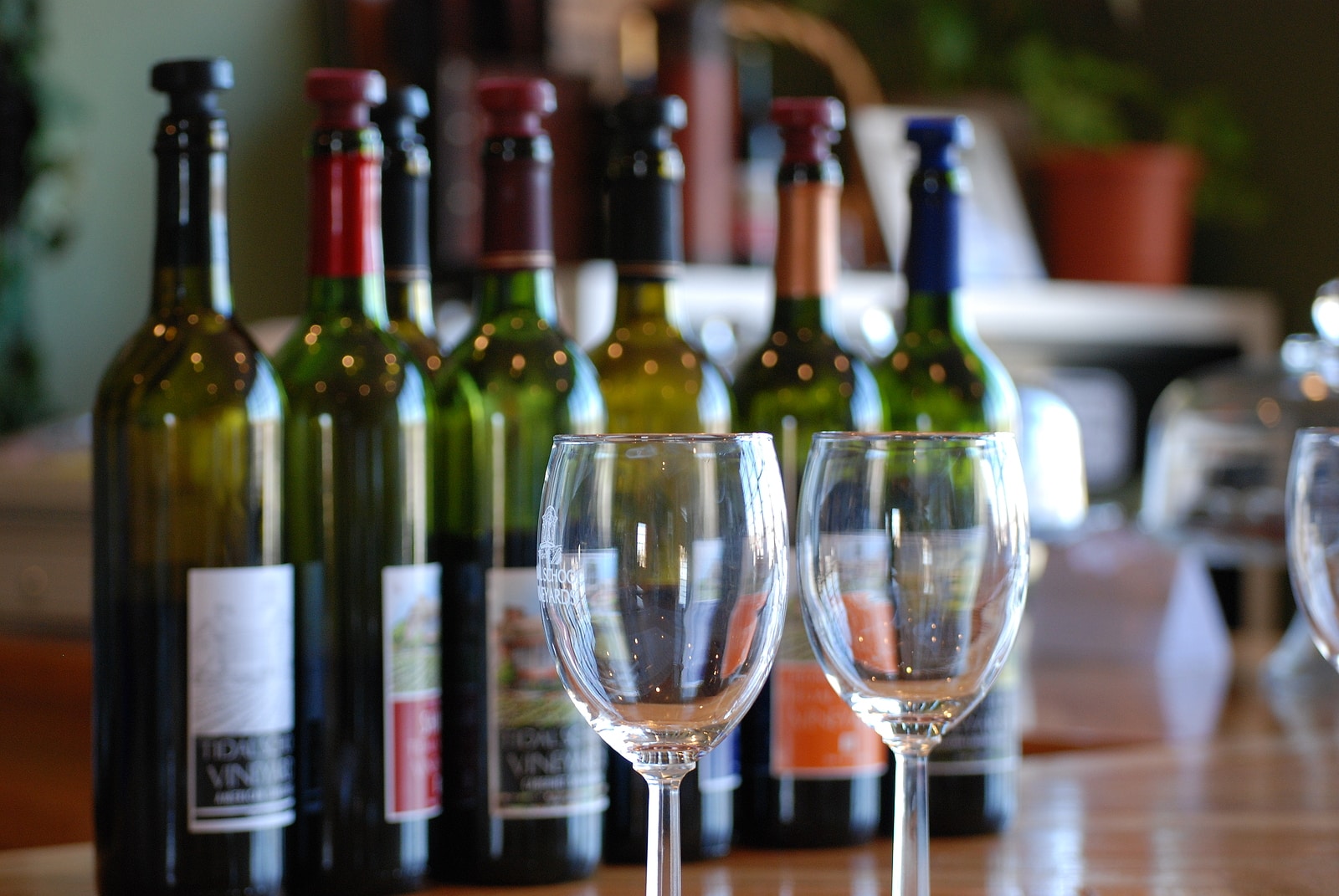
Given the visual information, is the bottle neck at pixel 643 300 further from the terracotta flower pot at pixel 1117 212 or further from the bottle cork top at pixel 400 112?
the terracotta flower pot at pixel 1117 212

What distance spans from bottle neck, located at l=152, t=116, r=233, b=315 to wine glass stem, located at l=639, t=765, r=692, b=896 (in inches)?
11.6

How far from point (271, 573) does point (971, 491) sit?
0.96 feet

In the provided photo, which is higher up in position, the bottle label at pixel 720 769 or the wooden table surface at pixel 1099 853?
the bottle label at pixel 720 769

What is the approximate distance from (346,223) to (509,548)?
0.16 m

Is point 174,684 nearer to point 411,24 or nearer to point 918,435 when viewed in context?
point 918,435

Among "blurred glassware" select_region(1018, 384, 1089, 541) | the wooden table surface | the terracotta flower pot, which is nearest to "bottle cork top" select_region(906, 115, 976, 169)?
the wooden table surface

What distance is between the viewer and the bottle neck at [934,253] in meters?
0.85

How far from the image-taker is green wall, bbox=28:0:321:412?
7.88 feet

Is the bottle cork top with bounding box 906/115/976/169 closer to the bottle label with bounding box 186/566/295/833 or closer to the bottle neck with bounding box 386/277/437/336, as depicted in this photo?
the bottle neck with bounding box 386/277/437/336

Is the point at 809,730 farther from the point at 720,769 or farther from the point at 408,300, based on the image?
the point at 408,300

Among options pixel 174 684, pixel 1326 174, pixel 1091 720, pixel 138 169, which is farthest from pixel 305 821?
pixel 1326 174

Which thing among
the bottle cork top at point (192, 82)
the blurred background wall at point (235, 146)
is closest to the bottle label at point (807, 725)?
the bottle cork top at point (192, 82)

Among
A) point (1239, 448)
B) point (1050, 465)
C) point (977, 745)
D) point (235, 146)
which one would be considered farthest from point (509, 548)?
point (235, 146)

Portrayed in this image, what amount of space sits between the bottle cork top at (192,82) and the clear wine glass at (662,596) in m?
0.25
